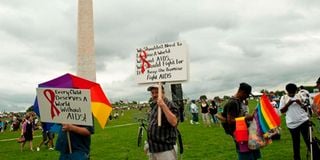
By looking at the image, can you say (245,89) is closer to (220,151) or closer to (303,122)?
(303,122)

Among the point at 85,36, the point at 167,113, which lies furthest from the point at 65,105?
the point at 85,36

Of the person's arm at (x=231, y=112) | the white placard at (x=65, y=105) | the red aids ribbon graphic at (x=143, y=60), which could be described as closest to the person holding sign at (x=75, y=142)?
the white placard at (x=65, y=105)

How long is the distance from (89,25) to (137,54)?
32382mm

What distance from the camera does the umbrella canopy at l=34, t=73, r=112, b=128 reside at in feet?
21.1

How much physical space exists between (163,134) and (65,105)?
1446mm

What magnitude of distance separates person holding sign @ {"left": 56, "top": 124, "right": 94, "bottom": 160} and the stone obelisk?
1286 inches

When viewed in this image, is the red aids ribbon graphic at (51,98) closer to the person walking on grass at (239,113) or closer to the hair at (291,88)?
the person walking on grass at (239,113)

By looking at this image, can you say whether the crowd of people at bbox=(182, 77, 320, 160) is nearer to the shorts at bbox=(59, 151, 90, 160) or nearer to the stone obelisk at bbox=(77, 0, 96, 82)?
the shorts at bbox=(59, 151, 90, 160)

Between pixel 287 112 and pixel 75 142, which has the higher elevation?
pixel 287 112

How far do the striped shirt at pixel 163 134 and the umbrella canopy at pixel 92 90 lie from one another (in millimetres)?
724

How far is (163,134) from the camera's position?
6.32 m

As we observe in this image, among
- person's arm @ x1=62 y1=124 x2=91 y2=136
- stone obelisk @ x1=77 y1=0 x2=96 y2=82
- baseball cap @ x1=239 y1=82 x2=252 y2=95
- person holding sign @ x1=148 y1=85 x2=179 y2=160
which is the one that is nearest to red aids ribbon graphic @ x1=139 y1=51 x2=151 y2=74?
person holding sign @ x1=148 y1=85 x2=179 y2=160

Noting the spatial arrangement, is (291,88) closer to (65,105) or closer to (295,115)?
(295,115)

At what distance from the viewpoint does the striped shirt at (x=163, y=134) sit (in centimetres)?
631
